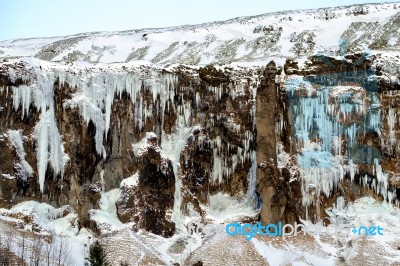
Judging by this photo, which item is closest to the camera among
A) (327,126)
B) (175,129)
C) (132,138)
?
(132,138)

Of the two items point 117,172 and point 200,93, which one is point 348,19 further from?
point 117,172

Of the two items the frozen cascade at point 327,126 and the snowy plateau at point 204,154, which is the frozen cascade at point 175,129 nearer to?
the snowy plateau at point 204,154

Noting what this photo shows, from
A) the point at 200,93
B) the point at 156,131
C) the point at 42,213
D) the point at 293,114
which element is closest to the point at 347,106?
the point at 293,114

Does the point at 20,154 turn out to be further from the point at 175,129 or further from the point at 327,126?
the point at 327,126

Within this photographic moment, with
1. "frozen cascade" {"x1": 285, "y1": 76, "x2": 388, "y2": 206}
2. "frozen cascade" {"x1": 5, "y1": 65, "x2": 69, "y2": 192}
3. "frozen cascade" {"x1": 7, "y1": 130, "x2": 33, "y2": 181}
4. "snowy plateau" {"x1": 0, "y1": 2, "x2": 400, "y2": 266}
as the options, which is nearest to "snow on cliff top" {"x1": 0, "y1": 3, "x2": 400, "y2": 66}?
"snowy plateau" {"x1": 0, "y1": 2, "x2": 400, "y2": 266}

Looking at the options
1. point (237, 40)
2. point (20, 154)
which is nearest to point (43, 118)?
point (20, 154)

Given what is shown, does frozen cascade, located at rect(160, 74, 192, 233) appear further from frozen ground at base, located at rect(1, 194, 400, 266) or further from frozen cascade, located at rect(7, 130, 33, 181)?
frozen cascade, located at rect(7, 130, 33, 181)

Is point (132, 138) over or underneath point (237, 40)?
underneath
